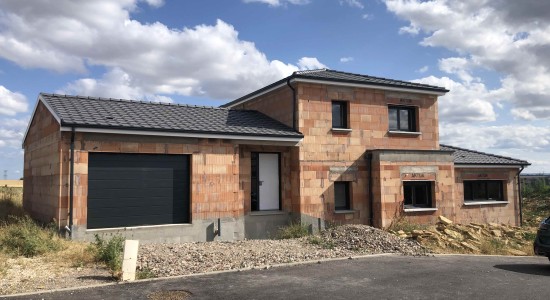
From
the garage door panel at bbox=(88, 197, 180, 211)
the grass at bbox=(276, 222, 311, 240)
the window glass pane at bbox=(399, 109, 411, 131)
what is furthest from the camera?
the window glass pane at bbox=(399, 109, 411, 131)

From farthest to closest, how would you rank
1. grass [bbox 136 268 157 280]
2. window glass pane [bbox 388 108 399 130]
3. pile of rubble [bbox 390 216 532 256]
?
window glass pane [bbox 388 108 399 130] < pile of rubble [bbox 390 216 532 256] < grass [bbox 136 268 157 280]

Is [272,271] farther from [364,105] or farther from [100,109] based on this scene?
[364,105]

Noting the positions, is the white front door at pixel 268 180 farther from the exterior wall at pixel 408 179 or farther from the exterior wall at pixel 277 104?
the exterior wall at pixel 408 179

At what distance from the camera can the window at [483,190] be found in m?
20.3

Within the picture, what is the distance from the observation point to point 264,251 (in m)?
11.7

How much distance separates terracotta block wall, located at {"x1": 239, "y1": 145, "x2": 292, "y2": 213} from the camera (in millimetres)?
15211

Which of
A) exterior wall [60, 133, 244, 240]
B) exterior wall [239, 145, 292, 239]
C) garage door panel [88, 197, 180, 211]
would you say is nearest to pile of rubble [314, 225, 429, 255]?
exterior wall [239, 145, 292, 239]

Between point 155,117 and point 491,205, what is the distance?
15722 millimetres

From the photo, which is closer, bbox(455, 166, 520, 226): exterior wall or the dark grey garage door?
the dark grey garage door

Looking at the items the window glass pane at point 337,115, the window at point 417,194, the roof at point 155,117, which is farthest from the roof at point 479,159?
the roof at point 155,117

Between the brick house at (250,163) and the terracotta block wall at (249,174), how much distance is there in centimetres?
4

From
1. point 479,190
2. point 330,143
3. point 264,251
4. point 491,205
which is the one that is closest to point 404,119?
point 330,143

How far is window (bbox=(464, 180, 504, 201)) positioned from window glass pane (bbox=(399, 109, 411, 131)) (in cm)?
452

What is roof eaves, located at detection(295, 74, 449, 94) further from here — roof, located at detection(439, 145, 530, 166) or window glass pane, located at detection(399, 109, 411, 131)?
roof, located at detection(439, 145, 530, 166)
